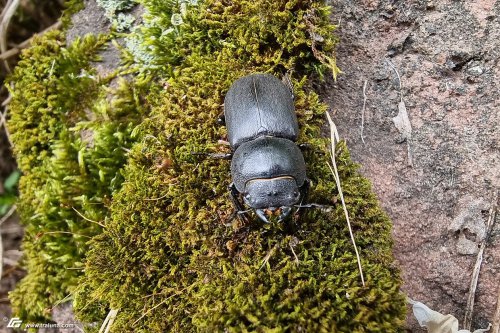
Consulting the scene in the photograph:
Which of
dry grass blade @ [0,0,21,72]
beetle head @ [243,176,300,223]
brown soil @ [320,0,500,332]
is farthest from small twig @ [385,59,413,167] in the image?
dry grass blade @ [0,0,21,72]

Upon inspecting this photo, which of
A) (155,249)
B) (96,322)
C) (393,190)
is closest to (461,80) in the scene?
(393,190)

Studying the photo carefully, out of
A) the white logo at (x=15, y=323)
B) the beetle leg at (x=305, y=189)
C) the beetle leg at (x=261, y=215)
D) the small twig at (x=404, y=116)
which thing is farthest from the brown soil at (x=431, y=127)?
the white logo at (x=15, y=323)

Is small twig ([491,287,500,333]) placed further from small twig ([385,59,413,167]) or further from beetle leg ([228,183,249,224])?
beetle leg ([228,183,249,224])

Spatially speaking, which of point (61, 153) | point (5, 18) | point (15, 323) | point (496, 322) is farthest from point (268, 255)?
point (5, 18)

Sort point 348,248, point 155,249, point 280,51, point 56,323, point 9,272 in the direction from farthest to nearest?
point 9,272 → point 56,323 → point 280,51 → point 155,249 → point 348,248

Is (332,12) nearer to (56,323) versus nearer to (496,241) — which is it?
(496,241)

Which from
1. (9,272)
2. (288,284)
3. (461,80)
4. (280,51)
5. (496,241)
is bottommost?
(9,272)

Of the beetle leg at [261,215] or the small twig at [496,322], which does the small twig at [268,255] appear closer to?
the beetle leg at [261,215]
